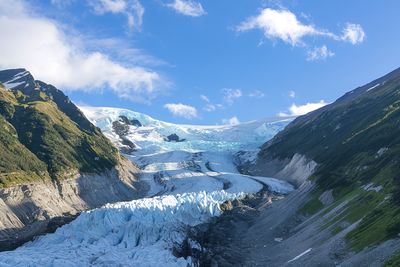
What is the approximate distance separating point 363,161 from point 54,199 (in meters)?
56.6

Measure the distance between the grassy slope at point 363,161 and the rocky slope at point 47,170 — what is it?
132ft

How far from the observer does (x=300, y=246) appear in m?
61.1

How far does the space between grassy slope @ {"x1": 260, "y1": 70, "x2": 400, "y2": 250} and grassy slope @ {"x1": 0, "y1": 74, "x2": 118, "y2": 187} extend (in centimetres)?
5166

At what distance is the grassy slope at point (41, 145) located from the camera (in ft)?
359

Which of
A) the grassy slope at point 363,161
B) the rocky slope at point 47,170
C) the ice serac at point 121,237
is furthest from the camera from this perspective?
the rocky slope at point 47,170

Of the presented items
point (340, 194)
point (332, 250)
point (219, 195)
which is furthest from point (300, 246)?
point (219, 195)

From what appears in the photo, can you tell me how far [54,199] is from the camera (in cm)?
10750

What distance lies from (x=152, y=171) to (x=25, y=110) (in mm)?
42024

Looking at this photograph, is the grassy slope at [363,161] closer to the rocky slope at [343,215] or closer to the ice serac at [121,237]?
the rocky slope at [343,215]

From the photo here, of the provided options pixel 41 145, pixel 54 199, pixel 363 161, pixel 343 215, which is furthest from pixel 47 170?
pixel 343 215

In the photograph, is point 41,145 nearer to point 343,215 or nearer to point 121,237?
point 121,237

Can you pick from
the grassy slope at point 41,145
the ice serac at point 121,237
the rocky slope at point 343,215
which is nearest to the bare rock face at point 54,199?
the grassy slope at point 41,145

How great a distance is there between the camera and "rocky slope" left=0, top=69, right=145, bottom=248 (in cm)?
9319

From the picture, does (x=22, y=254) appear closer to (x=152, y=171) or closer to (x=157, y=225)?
(x=157, y=225)
